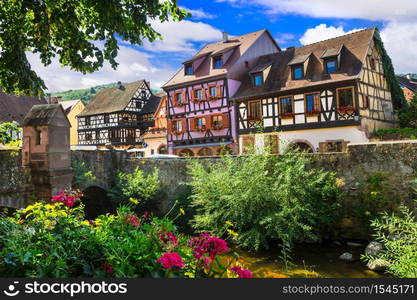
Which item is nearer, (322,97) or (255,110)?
(322,97)

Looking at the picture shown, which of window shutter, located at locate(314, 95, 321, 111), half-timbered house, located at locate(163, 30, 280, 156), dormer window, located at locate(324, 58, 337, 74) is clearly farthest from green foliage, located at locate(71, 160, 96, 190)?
dormer window, located at locate(324, 58, 337, 74)

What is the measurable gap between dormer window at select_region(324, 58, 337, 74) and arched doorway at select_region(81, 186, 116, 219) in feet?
42.6

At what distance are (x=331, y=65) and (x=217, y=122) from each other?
7915 mm

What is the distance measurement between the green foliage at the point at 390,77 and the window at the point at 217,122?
10.1m

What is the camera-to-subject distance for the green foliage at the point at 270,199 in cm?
946

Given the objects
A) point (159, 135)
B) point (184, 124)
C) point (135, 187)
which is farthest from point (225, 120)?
point (135, 187)

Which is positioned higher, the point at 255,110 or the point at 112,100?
the point at 112,100

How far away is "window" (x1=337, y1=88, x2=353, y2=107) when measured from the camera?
17266mm

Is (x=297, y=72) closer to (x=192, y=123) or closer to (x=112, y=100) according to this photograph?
(x=192, y=123)

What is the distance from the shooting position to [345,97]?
57.4 ft

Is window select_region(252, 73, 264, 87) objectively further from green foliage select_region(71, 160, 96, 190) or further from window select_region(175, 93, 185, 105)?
green foliage select_region(71, 160, 96, 190)

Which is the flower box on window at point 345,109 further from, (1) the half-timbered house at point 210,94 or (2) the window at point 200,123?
(2) the window at point 200,123

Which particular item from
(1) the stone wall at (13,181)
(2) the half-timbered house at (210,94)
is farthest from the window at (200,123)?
(1) the stone wall at (13,181)

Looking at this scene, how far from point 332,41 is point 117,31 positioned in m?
18.0
